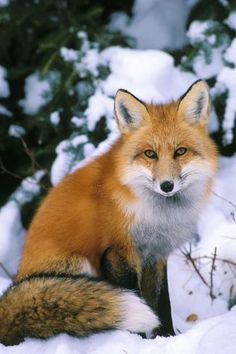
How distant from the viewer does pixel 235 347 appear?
7.09 ft

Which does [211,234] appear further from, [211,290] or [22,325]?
[22,325]

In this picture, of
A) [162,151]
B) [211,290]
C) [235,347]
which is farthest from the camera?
[211,290]

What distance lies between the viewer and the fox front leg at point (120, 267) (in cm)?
306

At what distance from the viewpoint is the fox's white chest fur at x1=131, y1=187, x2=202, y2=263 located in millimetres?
3090

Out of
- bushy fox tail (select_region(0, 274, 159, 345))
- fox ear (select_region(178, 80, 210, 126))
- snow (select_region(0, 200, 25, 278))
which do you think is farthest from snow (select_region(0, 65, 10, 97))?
bushy fox tail (select_region(0, 274, 159, 345))

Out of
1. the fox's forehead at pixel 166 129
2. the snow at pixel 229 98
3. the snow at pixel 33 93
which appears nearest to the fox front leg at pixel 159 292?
the fox's forehead at pixel 166 129

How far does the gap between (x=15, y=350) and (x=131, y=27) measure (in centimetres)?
311

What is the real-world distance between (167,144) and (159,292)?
95cm

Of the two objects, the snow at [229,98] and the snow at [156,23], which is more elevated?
the snow at [156,23]

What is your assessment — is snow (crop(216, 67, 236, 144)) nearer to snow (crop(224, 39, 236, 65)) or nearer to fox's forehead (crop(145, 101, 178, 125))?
snow (crop(224, 39, 236, 65))

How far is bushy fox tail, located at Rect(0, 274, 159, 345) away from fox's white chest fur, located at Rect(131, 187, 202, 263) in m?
0.42

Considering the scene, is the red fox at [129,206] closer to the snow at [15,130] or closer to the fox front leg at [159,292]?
the fox front leg at [159,292]

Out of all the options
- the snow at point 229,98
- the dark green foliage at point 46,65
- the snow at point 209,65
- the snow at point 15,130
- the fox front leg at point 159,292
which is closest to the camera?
the fox front leg at point 159,292

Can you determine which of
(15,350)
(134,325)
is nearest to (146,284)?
(134,325)
